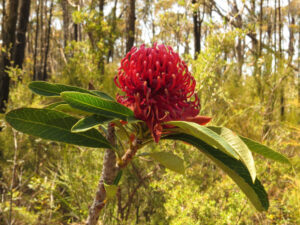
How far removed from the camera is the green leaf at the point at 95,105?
60 centimetres

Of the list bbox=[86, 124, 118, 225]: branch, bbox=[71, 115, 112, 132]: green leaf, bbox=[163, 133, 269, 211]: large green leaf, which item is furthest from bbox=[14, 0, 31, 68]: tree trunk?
bbox=[163, 133, 269, 211]: large green leaf

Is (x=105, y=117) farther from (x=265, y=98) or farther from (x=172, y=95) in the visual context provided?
(x=265, y=98)

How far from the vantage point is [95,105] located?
0.63 m

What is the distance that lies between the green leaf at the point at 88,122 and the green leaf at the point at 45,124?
10cm

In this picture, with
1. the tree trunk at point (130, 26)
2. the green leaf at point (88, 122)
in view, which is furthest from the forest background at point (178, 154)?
the green leaf at point (88, 122)

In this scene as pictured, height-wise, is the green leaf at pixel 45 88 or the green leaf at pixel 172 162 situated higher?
the green leaf at pixel 45 88

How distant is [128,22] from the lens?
292cm

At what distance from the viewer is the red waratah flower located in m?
0.72

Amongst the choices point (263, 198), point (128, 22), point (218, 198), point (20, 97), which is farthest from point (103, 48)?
point (263, 198)

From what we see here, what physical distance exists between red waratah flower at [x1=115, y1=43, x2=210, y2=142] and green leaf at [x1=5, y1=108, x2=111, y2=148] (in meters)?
0.17

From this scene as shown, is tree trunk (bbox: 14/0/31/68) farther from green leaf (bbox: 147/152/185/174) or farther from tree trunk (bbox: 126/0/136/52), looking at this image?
green leaf (bbox: 147/152/185/174)

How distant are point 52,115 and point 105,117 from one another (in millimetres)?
133

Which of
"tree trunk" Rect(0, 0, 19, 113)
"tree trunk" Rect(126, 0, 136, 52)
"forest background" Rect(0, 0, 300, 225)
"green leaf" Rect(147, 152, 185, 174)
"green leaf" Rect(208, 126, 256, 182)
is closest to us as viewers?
"green leaf" Rect(208, 126, 256, 182)

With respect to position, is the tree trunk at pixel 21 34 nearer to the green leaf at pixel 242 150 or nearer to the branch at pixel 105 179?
the branch at pixel 105 179
